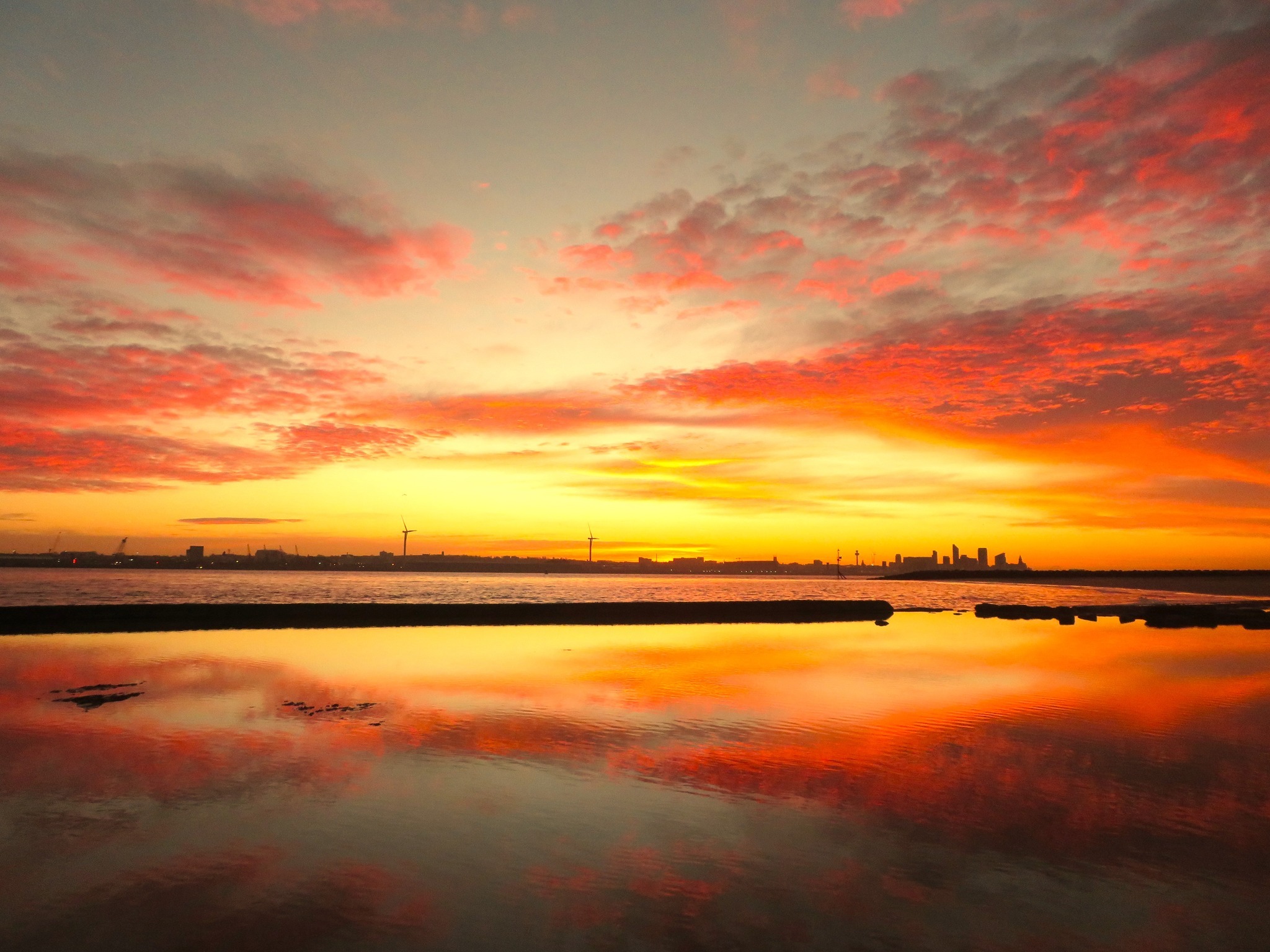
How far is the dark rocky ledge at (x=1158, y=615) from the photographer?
202ft

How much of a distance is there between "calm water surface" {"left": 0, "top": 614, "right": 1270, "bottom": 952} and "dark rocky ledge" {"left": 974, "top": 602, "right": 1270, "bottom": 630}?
141ft

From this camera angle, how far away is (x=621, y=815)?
1210 cm

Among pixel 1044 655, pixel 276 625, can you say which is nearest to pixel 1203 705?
pixel 1044 655

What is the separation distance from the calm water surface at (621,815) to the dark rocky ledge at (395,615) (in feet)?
65.9

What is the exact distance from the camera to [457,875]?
379 inches

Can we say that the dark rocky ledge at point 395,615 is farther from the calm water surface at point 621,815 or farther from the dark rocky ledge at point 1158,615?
the calm water surface at point 621,815

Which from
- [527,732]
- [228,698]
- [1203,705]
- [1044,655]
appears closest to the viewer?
[527,732]

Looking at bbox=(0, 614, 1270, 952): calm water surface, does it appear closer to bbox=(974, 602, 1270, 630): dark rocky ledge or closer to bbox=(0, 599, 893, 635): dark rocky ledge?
bbox=(0, 599, 893, 635): dark rocky ledge

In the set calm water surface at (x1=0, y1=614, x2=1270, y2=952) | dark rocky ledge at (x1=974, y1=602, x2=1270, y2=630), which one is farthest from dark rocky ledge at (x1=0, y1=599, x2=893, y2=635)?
calm water surface at (x1=0, y1=614, x2=1270, y2=952)

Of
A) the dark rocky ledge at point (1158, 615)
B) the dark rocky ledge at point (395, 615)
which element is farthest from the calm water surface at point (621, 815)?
the dark rocky ledge at point (1158, 615)

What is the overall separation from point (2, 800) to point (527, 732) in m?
10.0

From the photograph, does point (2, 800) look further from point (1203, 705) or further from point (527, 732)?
point (1203, 705)

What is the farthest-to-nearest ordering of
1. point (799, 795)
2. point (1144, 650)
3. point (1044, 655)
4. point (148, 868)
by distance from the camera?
point (1144, 650) < point (1044, 655) < point (799, 795) < point (148, 868)

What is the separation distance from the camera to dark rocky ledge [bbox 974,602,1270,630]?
61438mm
